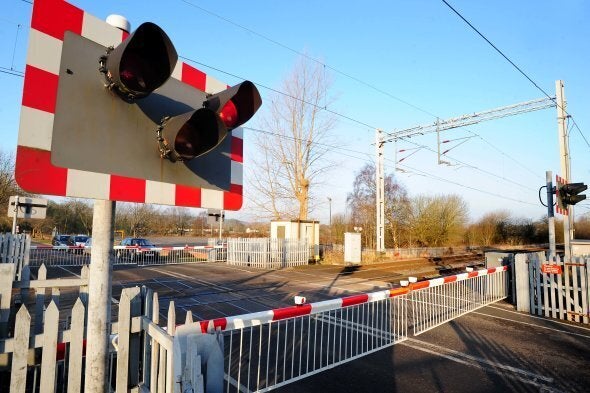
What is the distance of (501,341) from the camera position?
606 cm

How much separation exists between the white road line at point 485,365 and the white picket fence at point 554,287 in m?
4.04

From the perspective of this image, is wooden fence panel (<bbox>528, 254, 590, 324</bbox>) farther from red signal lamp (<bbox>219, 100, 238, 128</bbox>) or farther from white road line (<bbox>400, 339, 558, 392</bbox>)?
red signal lamp (<bbox>219, 100, 238, 128</bbox>)

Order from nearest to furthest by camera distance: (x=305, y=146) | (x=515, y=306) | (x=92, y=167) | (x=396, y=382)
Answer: (x=92, y=167), (x=396, y=382), (x=515, y=306), (x=305, y=146)

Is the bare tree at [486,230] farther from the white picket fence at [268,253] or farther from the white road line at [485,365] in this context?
the white road line at [485,365]

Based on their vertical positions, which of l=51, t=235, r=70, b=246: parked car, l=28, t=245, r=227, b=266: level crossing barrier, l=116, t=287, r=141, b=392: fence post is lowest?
l=28, t=245, r=227, b=266: level crossing barrier

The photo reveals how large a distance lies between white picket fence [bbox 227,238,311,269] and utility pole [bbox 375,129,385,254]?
233 inches

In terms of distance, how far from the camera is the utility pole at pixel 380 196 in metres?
23.0

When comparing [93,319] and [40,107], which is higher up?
[40,107]

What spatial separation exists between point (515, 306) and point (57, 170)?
10.5 metres

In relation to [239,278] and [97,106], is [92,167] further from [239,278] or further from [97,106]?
[239,278]

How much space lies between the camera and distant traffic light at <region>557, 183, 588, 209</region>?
338 inches

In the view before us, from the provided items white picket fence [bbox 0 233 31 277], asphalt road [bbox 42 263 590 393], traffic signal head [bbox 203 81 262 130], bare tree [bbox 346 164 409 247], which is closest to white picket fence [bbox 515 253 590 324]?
asphalt road [bbox 42 263 590 393]

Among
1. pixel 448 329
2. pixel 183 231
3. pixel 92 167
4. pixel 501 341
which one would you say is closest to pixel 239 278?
pixel 448 329

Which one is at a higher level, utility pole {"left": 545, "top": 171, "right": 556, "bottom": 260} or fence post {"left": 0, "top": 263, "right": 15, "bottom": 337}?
utility pole {"left": 545, "top": 171, "right": 556, "bottom": 260}
